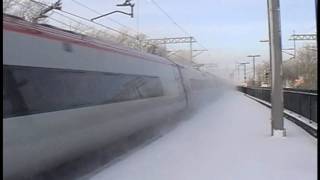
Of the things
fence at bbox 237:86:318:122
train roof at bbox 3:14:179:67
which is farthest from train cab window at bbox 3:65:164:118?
fence at bbox 237:86:318:122

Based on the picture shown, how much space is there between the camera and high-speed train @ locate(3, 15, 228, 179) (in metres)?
7.11

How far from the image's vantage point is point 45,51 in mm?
8234

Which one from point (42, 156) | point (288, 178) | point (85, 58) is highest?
point (85, 58)

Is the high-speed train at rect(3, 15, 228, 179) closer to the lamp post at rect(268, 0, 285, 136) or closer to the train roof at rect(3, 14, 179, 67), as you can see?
the train roof at rect(3, 14, 179, 67)

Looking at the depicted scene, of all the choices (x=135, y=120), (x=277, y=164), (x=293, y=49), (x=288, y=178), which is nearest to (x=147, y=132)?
(x=135, y=120)

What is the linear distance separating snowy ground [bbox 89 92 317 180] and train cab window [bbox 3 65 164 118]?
4.29ft

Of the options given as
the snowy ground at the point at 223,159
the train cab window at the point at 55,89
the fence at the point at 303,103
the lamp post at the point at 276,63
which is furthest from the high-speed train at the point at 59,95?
the fence at the point at 303,103

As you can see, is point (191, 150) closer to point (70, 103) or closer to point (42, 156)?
point (70, 103)

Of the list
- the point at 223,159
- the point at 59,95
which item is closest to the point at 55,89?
the point at 59,95

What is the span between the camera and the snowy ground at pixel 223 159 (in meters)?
9.17

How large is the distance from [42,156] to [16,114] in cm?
93

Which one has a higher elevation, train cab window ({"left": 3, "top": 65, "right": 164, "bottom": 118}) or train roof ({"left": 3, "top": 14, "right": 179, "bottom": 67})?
train roof ({"left": 3, "top": 14, "right": 179, "bottom": 67})

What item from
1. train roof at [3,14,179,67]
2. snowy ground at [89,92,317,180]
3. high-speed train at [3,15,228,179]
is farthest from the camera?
snowy ground at [89,92,317,180]

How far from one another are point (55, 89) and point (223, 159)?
12.3ft
